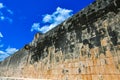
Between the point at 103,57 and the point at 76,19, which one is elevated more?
the point at 76,19

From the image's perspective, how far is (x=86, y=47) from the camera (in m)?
4.48

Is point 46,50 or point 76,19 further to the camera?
point 46,50

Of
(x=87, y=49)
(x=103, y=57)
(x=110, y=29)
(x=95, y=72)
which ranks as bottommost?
(x=95, y=72)

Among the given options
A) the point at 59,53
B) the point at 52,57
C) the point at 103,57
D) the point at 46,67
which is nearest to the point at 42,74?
the point at 46,67

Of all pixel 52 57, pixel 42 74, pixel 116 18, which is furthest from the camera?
pixel 42 74

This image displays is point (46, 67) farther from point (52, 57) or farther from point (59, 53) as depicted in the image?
point (59, 53)

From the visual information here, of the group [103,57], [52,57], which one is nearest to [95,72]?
[103,57]

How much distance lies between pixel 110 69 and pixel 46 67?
3.46 metres

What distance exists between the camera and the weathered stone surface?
12.1 feet

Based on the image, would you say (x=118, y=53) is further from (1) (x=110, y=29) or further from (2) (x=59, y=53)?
(2) (x=59, y=53)

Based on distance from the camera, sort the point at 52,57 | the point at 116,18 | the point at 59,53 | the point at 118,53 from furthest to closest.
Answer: the point at 52,57 → the point at 59,53 → the point at 116,18 → the point at 118,53

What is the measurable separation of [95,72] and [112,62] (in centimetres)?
60

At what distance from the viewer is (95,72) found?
13.0 ft

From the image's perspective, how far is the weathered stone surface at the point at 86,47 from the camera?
370 cm
